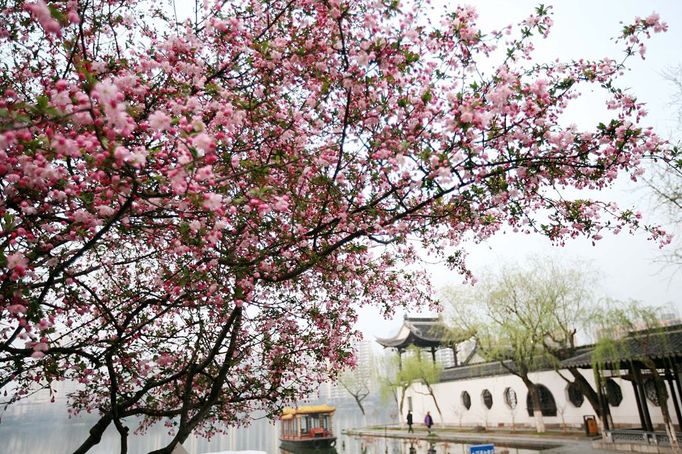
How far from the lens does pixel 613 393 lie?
16.8 metres

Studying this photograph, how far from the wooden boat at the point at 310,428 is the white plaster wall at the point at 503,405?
269 inches

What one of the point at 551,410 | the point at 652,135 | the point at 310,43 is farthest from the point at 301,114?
the point at 551,410

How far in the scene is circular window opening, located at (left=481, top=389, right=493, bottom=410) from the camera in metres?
22.1

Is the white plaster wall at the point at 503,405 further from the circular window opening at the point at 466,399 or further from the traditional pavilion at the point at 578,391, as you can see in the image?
the circular window opening at the point at 466,399

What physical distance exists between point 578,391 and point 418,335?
12.2 metres

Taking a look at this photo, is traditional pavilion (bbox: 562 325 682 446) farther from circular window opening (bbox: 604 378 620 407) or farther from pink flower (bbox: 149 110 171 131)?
pink flower (bbox: 149 110 171 131)

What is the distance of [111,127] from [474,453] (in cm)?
680

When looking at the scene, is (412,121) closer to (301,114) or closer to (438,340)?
(301,114)

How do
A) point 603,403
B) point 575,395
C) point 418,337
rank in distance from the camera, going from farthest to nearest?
point 418,337 → point 575,395 → point 603,403

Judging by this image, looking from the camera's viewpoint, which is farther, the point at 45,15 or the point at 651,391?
the point at 651,391

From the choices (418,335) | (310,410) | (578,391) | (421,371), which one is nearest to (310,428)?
(310,410)

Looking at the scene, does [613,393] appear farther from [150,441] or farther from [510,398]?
[150,441]

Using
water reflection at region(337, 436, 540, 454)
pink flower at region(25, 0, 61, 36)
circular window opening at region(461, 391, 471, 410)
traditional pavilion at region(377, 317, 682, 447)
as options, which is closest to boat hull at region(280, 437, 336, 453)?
water reflection at region(337, 436, 540, 454)

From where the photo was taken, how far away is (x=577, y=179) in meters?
4.45
